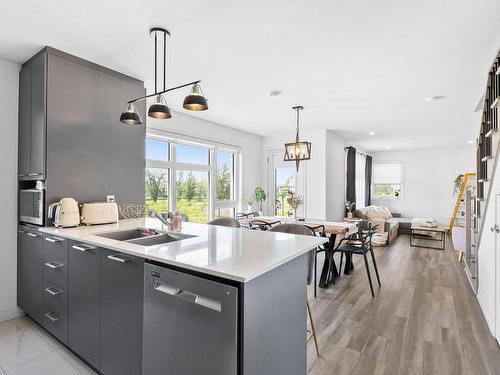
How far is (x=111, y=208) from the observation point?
2697 mm

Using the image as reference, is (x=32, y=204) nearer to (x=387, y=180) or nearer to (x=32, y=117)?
(x=32, y=117)

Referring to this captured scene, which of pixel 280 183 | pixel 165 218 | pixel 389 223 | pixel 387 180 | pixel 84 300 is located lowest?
pixel 389 223

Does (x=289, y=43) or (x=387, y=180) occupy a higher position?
(x=289, y=43)

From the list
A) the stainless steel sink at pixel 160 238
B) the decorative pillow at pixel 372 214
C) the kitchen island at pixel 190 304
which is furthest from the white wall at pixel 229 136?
the decorative pillow at pixel 372 214

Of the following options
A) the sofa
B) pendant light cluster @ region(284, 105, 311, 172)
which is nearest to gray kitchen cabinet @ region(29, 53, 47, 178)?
pendant light cluster @ region(284, 105, 311, 172)

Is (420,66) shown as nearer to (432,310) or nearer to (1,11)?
(432,310)

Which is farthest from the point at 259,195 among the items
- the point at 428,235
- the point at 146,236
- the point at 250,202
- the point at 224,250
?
the point at 428,235

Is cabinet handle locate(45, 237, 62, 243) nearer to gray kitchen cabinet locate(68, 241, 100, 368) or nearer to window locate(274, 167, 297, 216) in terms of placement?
gray kitchen cabinet locate(68, 241, 100, 368)

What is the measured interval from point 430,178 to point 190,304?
9.22 m

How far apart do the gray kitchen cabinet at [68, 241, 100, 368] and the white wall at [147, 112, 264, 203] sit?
8.30 ft

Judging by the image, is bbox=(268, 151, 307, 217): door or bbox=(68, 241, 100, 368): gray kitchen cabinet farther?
bbox=(268, 151, 307, 217): door

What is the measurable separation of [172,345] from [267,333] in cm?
49

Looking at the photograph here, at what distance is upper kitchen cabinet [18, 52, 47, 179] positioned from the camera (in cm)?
243

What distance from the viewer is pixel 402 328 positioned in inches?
99.3
